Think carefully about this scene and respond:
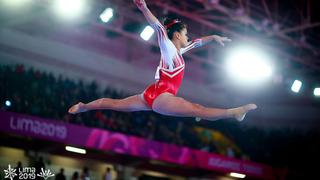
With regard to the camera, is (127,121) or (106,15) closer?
(106,15)

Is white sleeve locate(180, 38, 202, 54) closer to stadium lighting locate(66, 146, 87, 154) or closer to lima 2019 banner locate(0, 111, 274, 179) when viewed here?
lima 2019 banner locate(0, 111, 274, 179)

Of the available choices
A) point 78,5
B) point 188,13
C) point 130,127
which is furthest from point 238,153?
point 78,5

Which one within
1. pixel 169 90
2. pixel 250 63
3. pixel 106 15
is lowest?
pixel 169 90

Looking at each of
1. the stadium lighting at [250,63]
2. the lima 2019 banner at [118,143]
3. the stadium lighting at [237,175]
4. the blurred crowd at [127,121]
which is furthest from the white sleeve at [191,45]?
the stadium lighting at [237,175]

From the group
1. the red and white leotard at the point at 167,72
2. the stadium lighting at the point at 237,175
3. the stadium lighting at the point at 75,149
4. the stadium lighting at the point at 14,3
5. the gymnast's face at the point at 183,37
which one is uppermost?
the stadium lighting at the point at 14,3

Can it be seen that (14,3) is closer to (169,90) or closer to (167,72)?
(167,72)

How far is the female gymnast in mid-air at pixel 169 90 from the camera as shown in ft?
17.2

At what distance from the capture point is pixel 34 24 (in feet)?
50.6

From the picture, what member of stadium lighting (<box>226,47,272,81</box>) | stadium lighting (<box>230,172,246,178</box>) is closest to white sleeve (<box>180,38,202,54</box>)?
stadium lighting (<box>226,47,272,81</box>)

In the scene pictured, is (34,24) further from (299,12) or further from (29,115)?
(299,12)

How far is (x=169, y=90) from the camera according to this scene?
557cm

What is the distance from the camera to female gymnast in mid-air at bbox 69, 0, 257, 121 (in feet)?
17.2

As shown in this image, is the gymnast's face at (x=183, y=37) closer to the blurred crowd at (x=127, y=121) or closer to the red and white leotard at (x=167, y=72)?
the red and white leotard at (x=167, y=72)

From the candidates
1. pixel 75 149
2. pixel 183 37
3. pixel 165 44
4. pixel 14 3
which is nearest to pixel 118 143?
pixel 75 149
